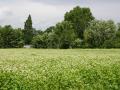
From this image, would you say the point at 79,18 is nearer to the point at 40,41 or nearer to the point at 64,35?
the point at 40,41

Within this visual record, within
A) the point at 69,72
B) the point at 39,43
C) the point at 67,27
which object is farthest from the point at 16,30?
the point at 69,72

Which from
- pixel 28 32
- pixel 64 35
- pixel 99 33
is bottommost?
pixel 64 35

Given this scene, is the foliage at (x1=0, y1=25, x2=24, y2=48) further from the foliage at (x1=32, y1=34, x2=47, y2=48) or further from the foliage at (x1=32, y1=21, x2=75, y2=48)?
the foliage at (x1=32, y1=21, x2=75, y2=48)

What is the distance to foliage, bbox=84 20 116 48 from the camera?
105938 mm

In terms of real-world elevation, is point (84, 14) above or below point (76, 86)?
above

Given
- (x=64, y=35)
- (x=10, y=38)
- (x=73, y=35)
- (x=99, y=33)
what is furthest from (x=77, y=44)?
(x=10, y=38)

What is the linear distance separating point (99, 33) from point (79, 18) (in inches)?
954

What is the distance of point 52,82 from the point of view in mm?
16516

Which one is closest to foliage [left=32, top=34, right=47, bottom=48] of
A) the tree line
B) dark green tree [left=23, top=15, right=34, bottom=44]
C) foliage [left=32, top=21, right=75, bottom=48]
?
the tree line

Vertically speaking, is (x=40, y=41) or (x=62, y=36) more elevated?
(x=62, y=36)

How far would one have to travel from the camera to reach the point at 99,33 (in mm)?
109062

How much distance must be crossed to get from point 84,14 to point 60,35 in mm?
30839

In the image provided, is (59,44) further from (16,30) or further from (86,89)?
(86,89)

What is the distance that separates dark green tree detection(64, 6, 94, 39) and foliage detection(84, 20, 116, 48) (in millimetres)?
16703
